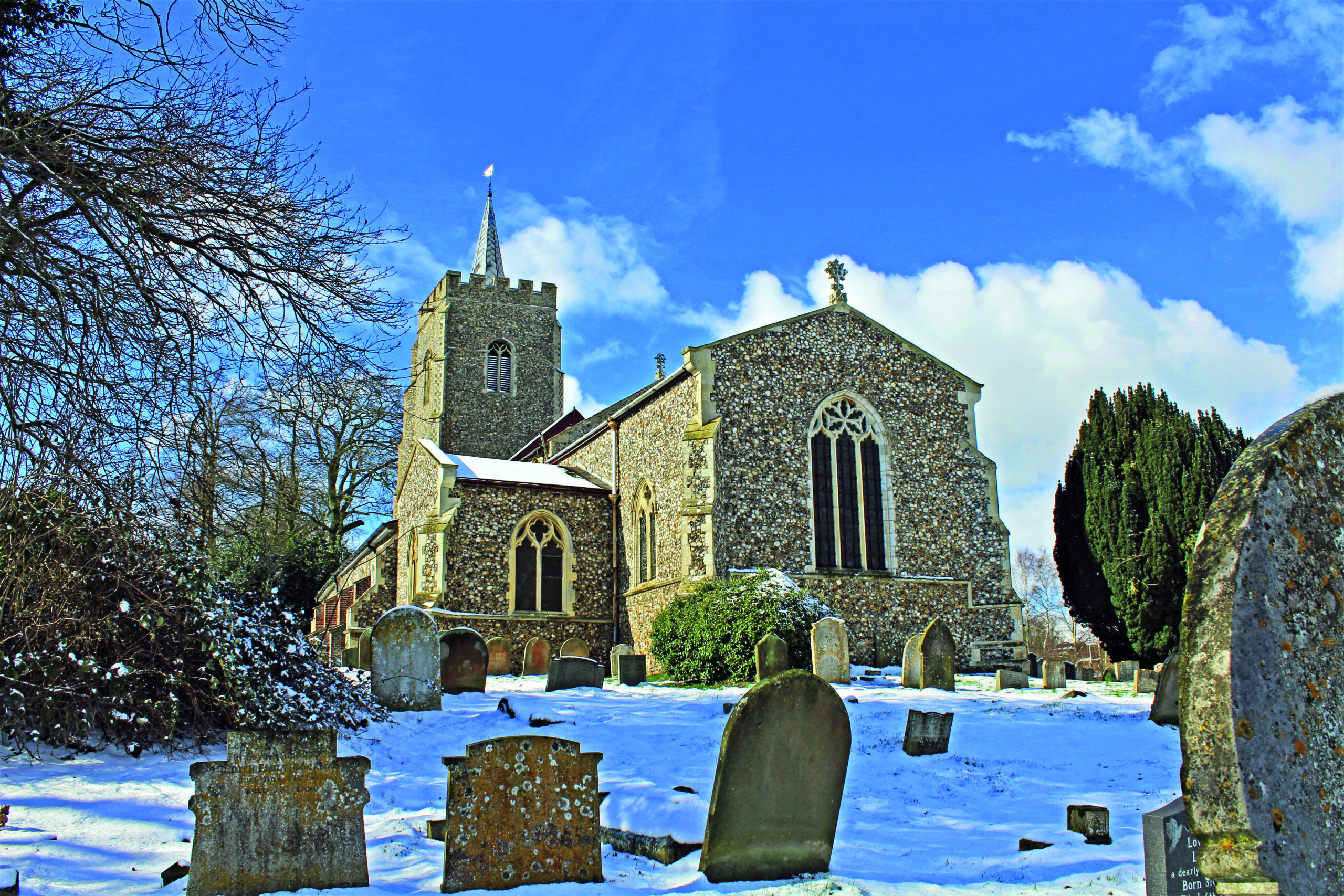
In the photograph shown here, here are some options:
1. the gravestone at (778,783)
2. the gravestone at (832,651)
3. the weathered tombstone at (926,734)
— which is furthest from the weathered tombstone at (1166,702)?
the gravestone at (778,783)

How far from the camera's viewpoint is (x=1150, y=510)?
64.9ft

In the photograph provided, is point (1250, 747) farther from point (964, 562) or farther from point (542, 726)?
point (964, 562)

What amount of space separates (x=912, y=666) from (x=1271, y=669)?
11899 mm

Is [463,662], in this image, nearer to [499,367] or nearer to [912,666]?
[912,666]

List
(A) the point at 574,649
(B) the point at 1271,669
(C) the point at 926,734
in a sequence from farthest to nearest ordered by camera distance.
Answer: (A) the point at 574,649, (C) the point at 926,734, (B) the point at 1271,669

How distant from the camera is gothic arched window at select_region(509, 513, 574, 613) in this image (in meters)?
20.4

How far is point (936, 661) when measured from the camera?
45.7ft

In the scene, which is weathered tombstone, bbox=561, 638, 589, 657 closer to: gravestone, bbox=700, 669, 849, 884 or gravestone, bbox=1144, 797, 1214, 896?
gravestone, bbox=700, 669, 849, 884

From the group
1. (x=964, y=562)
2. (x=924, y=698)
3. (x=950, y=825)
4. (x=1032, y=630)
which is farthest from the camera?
(x=1032, y=630)

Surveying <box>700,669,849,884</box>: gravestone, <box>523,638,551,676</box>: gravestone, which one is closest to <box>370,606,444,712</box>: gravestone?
<box>700,669,849,884</box>: gravestone

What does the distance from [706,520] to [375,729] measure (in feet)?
28.6

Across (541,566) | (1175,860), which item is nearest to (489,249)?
(541,566)

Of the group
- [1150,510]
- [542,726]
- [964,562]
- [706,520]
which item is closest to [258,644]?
[542,726]

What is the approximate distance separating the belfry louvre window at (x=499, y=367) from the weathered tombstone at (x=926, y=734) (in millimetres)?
28395
